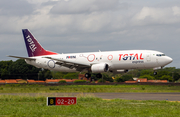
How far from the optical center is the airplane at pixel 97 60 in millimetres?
46031

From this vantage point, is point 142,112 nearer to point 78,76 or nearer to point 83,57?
point 83,57

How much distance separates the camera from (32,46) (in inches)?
2319

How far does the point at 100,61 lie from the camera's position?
49.5 meters

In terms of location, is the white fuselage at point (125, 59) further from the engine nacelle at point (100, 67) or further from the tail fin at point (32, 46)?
the tail fin at point (32, 46)

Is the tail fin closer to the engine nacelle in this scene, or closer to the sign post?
the engine nacelle

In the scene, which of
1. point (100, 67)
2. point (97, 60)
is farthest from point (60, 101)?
point (97, 60)

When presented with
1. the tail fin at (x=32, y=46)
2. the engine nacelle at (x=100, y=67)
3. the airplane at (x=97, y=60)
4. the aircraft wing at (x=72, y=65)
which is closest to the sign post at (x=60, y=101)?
the airplane at (x=97, y=60)

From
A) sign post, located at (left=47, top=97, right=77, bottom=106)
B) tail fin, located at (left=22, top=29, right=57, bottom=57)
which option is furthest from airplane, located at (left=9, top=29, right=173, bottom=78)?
sign post, located at (left=47, top=97, right=77, bottom=106)

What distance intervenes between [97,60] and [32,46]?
16250 mm

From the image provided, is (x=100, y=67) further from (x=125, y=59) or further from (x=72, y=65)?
(x=72, y=65)

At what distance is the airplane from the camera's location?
46031 millimetres

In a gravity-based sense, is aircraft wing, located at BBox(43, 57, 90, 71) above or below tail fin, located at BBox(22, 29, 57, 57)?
below

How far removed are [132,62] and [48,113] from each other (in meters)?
30.9

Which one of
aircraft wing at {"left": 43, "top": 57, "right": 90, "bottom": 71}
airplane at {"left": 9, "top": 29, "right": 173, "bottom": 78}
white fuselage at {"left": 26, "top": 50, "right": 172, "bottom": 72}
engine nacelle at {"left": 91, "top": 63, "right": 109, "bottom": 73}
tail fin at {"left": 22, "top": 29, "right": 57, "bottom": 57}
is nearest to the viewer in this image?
white fuselage at {"left": 26, "top": 50, "right": 172, "bottom": 72}
